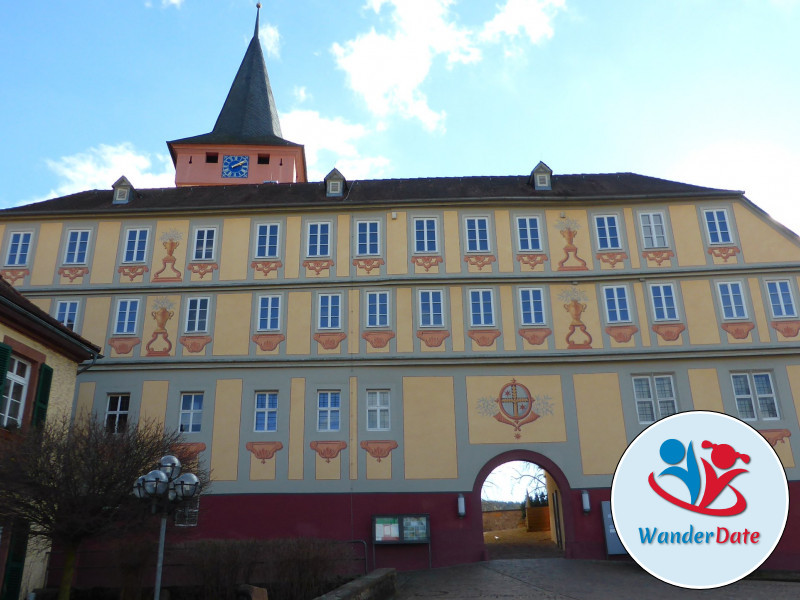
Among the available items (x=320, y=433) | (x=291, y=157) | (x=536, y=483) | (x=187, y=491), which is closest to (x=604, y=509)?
(x=320, y=433)

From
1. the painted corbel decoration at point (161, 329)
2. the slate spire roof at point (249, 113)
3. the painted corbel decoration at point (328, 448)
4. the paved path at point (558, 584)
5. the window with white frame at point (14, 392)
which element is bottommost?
the paved path at point (558, 584)

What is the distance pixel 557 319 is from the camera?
24.9m

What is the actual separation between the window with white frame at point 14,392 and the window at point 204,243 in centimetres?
822

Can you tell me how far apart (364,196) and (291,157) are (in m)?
14.5

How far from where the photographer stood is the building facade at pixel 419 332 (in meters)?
23.1

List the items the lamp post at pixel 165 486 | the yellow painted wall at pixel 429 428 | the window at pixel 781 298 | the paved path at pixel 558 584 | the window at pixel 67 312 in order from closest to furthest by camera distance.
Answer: the lamp post at pixel 165 486, the paved path at pixel 558 584, the yellow painted wall at pixel 429 428, the window at pixel 781 298, the window at pixel 67 312

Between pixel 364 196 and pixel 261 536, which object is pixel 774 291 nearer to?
pixel 364 196

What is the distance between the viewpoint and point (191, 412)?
24.2m

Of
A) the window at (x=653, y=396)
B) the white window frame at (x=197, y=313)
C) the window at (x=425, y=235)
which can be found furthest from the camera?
the window at (x=425, y=235)

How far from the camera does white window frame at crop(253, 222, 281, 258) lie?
26.2 metres

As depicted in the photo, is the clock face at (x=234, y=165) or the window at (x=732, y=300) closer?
the window at (x=732, y=300)

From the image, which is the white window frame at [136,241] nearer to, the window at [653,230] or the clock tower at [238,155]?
the clock tower at [238,155]

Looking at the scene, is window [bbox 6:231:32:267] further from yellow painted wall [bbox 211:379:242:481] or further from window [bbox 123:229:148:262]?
yellow painted wall [bbox 211:379:242:481]

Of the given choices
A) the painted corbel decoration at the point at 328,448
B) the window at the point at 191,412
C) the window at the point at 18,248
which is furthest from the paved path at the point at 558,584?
the window at the point at 18,248
